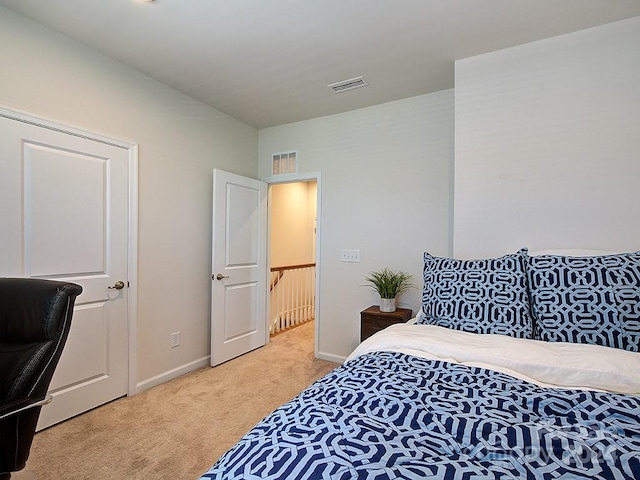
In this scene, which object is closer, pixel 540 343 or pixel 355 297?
pixel 540 343

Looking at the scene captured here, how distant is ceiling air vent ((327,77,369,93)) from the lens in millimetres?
2719

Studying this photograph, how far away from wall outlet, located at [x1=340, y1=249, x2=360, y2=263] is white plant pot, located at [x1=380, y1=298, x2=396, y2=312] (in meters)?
0.56

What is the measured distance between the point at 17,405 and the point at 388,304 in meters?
2.40

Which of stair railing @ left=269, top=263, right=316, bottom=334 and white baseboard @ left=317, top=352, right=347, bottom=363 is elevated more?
stair railing @ left=269, top=263, right=316, bottom=334

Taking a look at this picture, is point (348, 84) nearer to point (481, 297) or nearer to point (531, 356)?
point (481, 297)

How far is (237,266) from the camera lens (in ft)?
11.5

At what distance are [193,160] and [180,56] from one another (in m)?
0.95

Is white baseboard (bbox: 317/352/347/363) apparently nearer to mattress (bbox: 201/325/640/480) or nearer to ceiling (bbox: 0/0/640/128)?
mattress (bbox: 201/325/640/480)

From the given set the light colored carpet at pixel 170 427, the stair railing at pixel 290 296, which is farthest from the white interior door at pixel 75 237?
the stair railing at pixel 290 296

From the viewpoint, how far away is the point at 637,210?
1901 millimetres

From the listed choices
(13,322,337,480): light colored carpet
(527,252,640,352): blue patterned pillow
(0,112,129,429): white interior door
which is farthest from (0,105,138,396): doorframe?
(527,252,640,352): blue patterned pillow

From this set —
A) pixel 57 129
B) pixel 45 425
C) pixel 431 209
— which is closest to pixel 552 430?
pixel 431 209

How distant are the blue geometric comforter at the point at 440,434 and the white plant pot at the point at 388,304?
174cm

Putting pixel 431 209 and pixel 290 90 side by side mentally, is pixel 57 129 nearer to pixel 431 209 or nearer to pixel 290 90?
pixel 290 90
